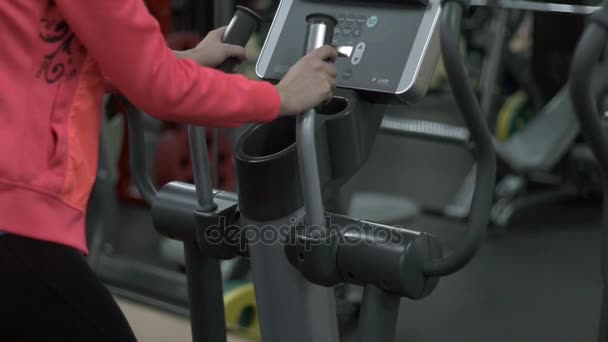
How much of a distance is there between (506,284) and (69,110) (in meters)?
2.57

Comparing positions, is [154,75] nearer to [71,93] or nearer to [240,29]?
[71,93]

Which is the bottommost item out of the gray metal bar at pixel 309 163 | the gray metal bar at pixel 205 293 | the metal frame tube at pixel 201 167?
the gray metal bar at pixel 205 293

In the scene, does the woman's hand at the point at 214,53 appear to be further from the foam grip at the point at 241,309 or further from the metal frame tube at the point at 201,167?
the foam grip at the point at 241,309

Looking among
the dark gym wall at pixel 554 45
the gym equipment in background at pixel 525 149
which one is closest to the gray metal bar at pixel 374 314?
the gym equipment in background at pixel 525 149

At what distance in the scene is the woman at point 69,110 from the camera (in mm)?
1078

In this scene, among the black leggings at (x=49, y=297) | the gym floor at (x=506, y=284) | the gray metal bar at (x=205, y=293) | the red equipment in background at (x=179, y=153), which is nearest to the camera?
the black leggings at (x=49, y=297)

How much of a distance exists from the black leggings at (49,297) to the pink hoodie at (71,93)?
25 millimetres

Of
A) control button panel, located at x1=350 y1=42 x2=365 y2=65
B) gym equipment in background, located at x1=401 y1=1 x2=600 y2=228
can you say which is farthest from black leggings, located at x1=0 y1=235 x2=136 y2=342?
gym equipment in background, located at x1=401 y1=1 x2=600 y2=228

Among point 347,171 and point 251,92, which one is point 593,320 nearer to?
point 347,171

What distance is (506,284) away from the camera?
3.36 m

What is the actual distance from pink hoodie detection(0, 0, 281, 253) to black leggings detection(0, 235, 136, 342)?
2 cm

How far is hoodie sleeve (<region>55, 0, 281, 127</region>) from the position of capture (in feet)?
3.46

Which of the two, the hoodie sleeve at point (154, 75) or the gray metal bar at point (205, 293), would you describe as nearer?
the hoodie sleeve at point (154, 75)

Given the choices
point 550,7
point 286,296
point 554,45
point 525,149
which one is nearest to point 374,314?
point 286,296
